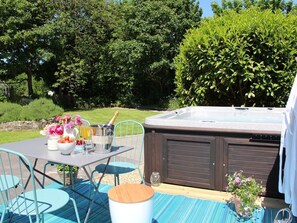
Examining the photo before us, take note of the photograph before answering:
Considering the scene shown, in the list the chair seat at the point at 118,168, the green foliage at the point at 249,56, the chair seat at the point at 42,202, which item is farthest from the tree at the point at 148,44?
the chair seat at the point at 42,202

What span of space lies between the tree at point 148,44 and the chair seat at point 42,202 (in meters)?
12.3

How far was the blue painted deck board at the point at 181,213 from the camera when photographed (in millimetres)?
2941

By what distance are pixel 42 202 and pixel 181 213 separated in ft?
5.05

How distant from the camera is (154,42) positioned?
46.9 feet

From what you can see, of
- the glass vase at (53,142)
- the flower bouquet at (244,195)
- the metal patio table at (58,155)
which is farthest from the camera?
the flower bouquet at (244,195)

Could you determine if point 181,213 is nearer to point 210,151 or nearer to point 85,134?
point 210,151

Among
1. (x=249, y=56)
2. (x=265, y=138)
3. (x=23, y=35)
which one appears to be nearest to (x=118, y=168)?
(x=265, y=138)

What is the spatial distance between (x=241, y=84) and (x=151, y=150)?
121 inches

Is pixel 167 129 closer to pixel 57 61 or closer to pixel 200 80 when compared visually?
pixel 200 80

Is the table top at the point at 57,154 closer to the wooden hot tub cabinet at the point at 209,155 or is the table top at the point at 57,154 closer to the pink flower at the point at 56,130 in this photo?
the pink flower at the point at 56,130

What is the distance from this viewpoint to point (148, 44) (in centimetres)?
1448

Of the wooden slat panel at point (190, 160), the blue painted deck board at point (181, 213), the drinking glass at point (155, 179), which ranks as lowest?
the blue painted deck board at point (181, 213)

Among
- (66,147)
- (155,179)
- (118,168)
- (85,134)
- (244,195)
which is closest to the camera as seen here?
(66,147)

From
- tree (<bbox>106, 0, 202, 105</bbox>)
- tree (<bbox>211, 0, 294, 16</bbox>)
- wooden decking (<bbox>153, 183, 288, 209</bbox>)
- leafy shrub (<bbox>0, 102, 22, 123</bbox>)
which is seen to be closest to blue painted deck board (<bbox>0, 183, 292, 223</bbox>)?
wooden decking (<bbox>153, 183, 288, 209</bbox>)
